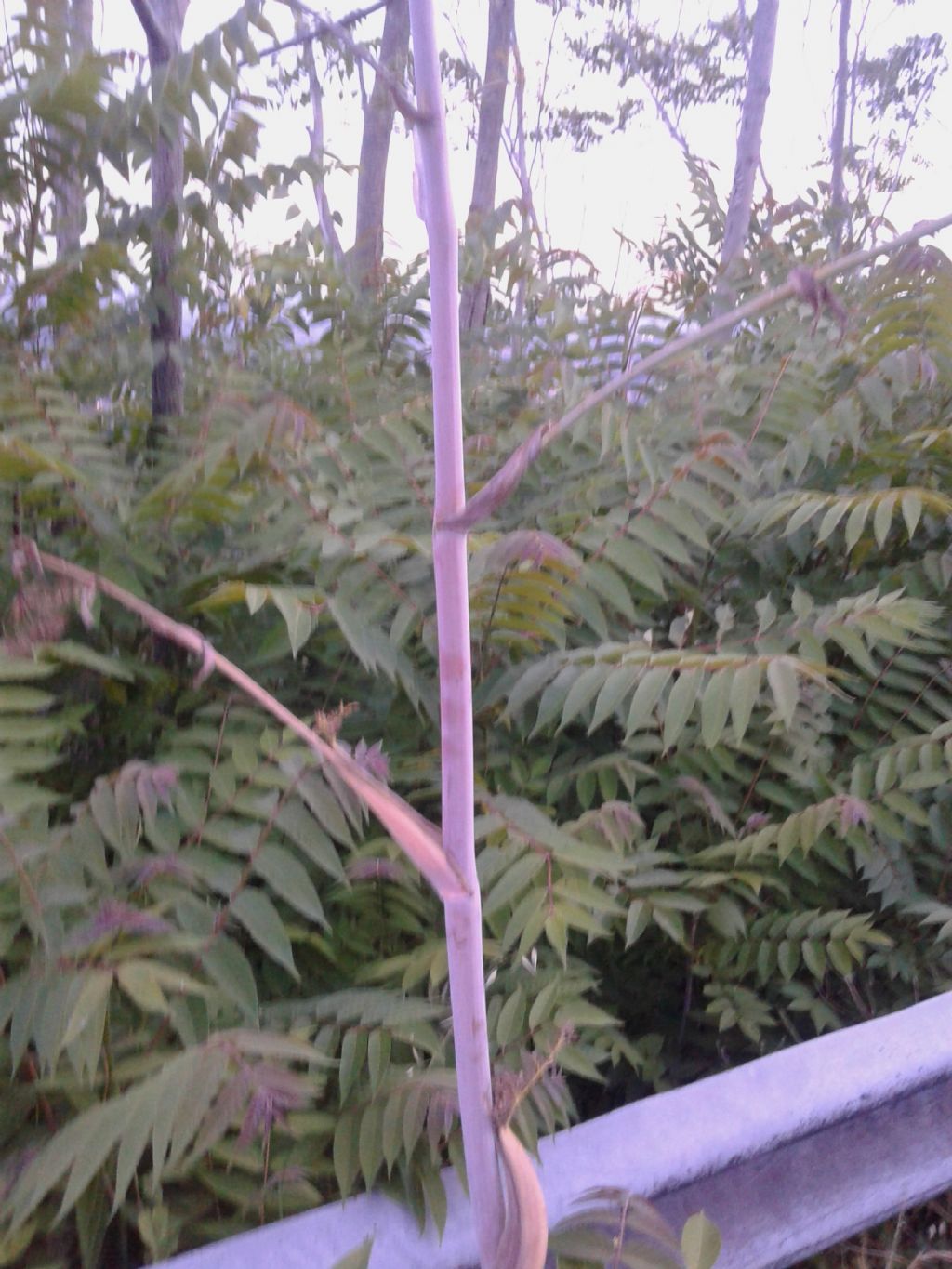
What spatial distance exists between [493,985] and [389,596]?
0.45 metres

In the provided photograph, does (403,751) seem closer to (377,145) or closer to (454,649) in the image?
(454,649)

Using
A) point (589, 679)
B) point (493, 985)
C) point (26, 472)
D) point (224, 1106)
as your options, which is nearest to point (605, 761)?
point (589, 679)

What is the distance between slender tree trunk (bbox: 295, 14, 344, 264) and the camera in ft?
5.39

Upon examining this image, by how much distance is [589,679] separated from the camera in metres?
1.03

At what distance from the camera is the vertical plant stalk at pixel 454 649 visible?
1.46ft

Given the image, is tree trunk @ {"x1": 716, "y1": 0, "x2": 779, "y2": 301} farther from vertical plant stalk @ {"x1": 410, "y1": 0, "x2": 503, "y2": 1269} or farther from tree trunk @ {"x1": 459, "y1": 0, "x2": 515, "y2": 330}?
vertical plant stalk @ {"x1": 410, "y1": 0, "x2": 503, "y2": 1269}

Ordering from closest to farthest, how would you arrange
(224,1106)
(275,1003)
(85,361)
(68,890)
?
(224,1106) → (68,890) → (275,1003) → (85,361)

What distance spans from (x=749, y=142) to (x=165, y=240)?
2927 mm

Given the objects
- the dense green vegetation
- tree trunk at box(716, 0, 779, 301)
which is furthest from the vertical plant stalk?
tree trunk at box(716, 0, 779, 301)

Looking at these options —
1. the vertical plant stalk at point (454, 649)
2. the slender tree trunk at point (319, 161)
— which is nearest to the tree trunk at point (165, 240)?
the slender tree trunk at point (319, 161)

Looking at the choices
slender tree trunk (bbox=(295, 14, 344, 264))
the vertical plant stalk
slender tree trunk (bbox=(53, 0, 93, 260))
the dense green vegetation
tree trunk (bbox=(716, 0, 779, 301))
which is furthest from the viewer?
tree trunk (bbox=(716, 0, 779, 301))

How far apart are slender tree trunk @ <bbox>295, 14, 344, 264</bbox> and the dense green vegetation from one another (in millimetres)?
206

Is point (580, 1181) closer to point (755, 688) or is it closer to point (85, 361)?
point (755, 688)

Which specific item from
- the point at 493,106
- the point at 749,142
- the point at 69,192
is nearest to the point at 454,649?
the point at 69,192
